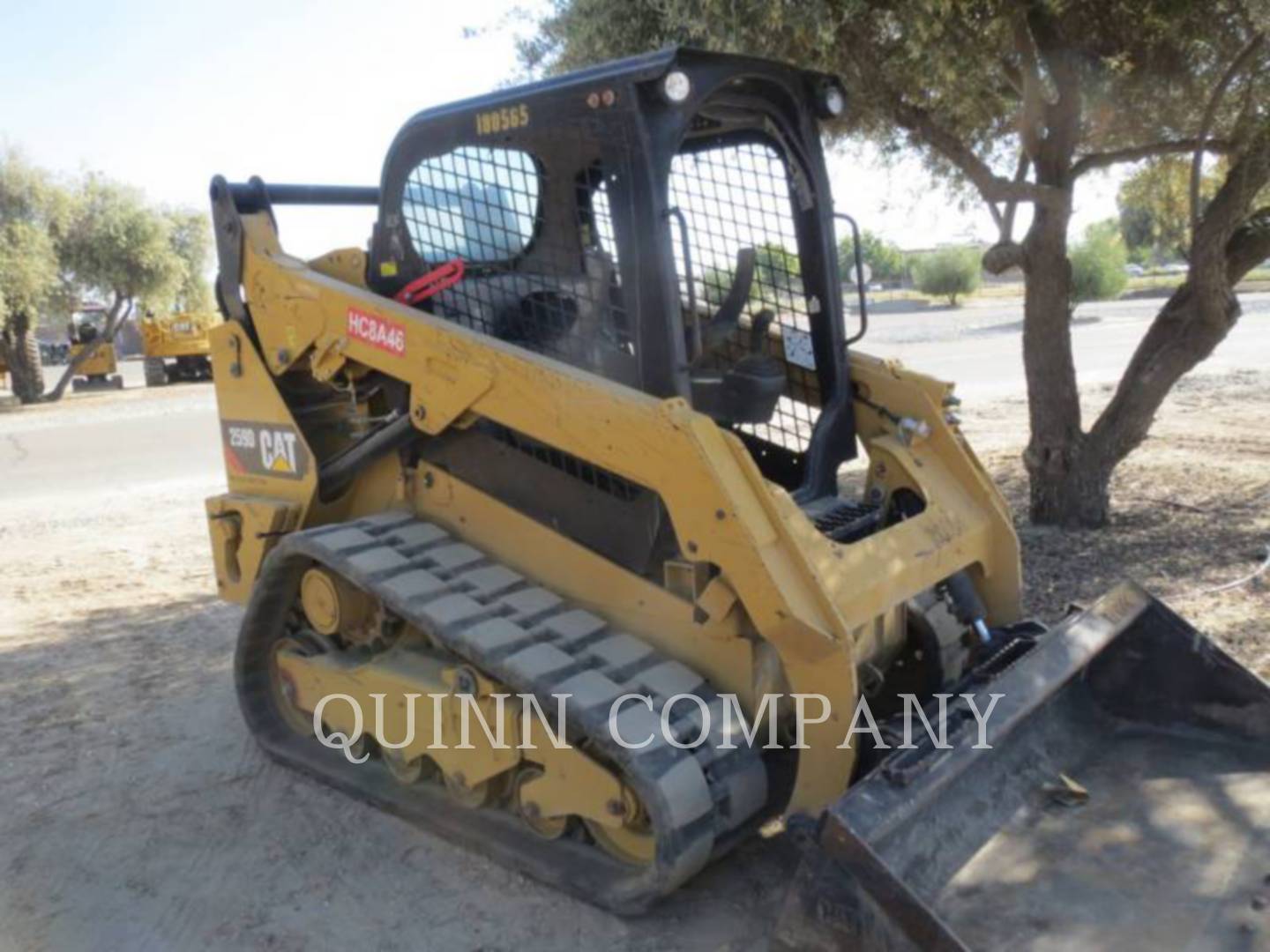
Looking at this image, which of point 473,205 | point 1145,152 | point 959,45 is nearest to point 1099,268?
point 1145,152

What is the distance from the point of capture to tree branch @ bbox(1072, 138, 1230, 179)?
641cm

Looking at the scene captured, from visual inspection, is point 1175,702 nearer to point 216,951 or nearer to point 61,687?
point 216,951

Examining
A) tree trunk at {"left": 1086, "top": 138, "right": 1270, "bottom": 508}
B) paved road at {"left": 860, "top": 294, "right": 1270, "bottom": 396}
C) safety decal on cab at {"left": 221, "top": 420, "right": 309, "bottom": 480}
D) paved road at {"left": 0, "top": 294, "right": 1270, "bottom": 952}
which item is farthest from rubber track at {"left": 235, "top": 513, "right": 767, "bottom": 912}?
paved road at {"left": 860, "top": 294, "right": 1270, "bottom": 396}

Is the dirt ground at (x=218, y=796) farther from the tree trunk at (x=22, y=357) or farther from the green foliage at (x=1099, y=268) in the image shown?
the green foliage at (x=1099, y=268)

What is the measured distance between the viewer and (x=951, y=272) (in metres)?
48.2

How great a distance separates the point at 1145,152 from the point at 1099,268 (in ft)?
113

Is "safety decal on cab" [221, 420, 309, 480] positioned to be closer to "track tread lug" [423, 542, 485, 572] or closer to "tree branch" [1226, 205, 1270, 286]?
"track tread lug" [423, 542, 485, 572]

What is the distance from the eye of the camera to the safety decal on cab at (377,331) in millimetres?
3895

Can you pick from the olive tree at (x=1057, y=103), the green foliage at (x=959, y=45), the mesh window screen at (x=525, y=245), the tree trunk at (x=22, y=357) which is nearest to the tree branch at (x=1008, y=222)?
the olive tree at (x=1057, y=103)

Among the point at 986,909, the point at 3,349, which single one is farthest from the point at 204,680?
the point at 3,349

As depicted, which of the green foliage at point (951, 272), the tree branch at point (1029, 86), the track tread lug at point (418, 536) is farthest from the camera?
the green foliage at point (951, 272)

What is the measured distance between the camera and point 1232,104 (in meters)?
6.69

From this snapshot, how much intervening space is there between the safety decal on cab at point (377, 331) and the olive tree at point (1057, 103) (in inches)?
114

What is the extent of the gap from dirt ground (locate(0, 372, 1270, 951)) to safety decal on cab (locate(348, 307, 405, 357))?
67.8 inches
